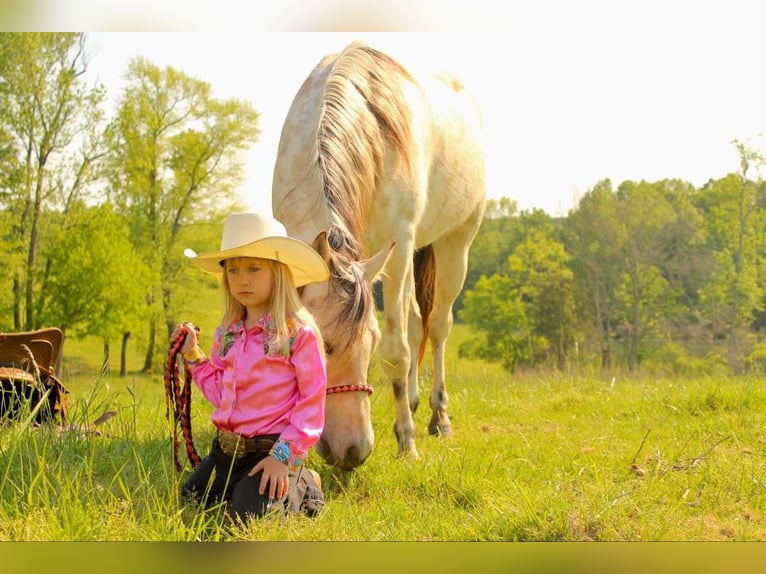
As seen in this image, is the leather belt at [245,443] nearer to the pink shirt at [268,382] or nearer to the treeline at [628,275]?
the pink shirt at [268,382]

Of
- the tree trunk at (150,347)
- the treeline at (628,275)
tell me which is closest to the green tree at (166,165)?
the tree trunk at (150,347)

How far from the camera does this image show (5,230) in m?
16.9

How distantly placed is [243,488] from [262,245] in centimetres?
92

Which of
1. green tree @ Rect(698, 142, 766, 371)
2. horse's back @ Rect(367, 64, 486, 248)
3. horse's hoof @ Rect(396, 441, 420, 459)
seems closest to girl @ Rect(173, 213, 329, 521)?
horse's hoof @ Rect(396, 441, 420, 459)

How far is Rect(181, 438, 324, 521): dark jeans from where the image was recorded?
2744 millimetres

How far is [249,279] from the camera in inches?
114

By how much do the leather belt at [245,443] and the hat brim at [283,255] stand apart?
66cm

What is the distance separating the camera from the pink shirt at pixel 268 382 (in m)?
2.84

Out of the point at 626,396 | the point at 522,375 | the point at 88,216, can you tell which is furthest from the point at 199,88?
the point at 626,396

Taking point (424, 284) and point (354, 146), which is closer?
point (354, 146)

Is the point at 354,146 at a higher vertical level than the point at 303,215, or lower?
higher

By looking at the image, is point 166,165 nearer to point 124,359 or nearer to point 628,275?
point 124,359

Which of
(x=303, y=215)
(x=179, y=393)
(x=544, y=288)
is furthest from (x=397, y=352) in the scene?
(x=544, y=288)

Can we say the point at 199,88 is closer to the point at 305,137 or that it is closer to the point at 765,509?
the point at 305,137
